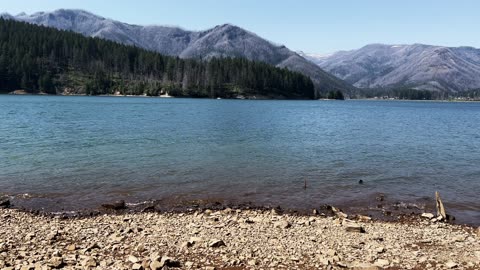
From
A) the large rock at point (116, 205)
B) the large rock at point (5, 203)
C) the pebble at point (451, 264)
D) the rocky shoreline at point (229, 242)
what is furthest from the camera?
the large rock at point (116, 205)

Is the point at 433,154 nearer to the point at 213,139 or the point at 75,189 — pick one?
the point at 213,139

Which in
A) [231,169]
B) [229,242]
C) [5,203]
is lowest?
[5,203]

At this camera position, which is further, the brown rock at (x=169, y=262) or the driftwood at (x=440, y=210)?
the driftwood at (x=440, y=210)

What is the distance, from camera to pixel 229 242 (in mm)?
18953

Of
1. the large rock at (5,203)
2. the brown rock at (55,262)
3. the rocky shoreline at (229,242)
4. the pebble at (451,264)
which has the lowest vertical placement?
the large rock at (5,203)

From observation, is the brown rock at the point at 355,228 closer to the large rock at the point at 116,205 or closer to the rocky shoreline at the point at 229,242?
the rocky shoreline at the point at 229,242

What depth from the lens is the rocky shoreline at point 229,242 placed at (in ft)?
53.8

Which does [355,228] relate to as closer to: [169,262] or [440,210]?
[440,210]

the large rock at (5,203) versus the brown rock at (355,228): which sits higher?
the brown rock at (355,228)

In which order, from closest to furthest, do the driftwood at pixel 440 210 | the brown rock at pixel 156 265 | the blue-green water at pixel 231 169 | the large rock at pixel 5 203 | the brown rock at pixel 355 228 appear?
the brown rock at pixel 156 265, the brown rock at pixel 355 228, the driftwood at pixel 440 210, the large rock at pixel 5 203, the blue-green water at pixel 231 169

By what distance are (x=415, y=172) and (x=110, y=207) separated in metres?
30.2

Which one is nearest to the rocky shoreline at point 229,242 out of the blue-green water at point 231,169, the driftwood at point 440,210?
the driftwood at point 440,210

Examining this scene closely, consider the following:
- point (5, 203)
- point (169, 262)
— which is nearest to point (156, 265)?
point (169, 262)

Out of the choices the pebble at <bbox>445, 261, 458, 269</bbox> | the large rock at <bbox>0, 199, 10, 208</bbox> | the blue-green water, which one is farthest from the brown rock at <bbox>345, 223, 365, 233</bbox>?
Answer: the large rock at <bbox>0, 199, 10, 208</bbox>
